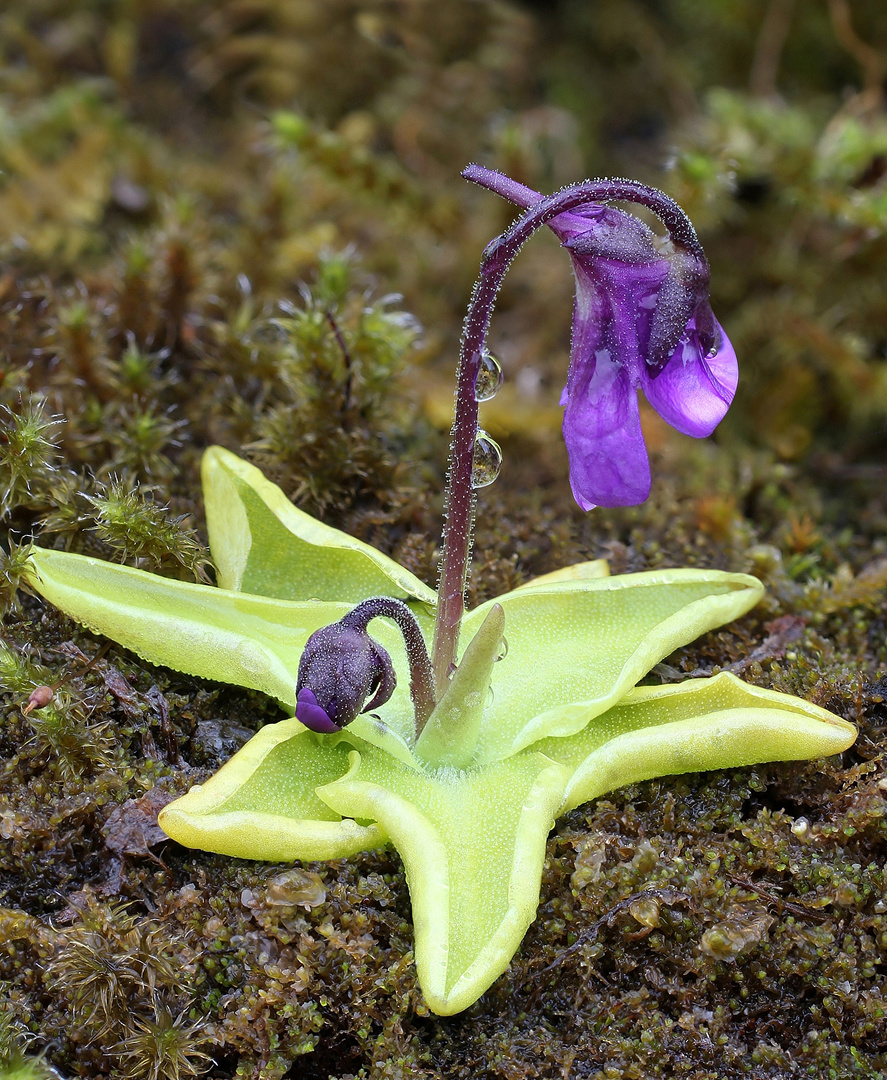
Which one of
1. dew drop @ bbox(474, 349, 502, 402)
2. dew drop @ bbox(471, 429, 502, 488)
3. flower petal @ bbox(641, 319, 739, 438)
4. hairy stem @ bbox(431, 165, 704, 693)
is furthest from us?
dew drop @ bbox(471, 429, 502, 488)

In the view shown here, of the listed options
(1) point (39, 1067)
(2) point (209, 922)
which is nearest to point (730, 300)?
(2) point (209, 922)

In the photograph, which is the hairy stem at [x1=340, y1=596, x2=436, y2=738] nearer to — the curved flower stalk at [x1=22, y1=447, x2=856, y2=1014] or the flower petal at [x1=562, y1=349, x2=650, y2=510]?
the curved flower stalk at [x1=22, y1=447, x2=856, y2=1014]

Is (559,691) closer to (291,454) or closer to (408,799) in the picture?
(408,799)

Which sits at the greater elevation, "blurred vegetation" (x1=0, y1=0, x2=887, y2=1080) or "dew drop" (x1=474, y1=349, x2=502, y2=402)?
"dew drop" (x1=474, y1=349, x2=502, y2=402)

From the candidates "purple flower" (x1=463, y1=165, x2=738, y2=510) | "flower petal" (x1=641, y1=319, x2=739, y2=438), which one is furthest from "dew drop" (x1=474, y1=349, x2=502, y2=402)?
"flower petal" (x1=641, y1=319, x2=739, y2=438)

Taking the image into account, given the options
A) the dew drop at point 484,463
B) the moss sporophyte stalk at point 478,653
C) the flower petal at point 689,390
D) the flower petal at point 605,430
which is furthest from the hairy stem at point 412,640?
the flower petal at point 689,390

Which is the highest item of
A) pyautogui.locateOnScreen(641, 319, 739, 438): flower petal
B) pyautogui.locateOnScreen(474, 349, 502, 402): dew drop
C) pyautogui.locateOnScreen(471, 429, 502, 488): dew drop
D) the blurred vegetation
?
pyautogui.locateOnScreen(641, 319, 739, 438): flower petal

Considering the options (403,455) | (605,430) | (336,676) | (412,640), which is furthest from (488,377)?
(403,455)
